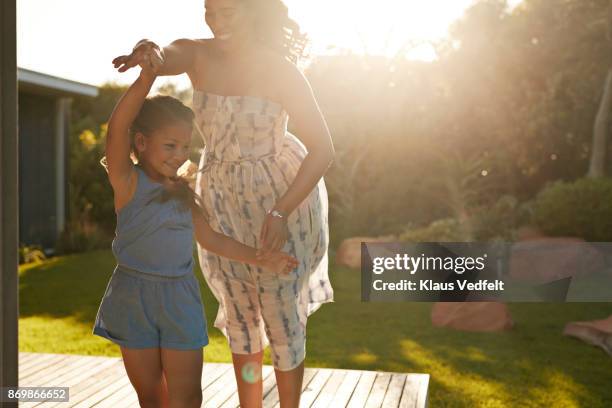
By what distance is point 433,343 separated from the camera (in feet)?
20.7

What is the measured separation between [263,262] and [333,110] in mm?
12498

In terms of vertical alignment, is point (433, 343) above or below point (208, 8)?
below

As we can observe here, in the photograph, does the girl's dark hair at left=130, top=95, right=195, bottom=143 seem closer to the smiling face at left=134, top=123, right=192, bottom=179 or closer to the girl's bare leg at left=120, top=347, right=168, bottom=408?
the smiling face at left=134, top=123, right=192, bottom=179

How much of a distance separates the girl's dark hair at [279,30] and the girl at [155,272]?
370mm

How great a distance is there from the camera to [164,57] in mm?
2123

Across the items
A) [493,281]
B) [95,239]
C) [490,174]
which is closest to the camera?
[493,281]

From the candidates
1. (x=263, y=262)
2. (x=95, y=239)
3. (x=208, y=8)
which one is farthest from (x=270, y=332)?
(x=95, y=239)

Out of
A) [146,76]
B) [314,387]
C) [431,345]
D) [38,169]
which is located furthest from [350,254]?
[146,76]

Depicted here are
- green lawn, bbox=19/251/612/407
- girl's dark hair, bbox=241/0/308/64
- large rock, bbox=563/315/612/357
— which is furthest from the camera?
large rock, bbox=563/315/612/357

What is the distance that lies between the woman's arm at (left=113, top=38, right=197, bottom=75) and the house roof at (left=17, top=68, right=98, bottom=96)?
8624 mm

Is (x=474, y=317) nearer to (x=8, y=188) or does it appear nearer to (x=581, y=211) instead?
(x=581, y=211)

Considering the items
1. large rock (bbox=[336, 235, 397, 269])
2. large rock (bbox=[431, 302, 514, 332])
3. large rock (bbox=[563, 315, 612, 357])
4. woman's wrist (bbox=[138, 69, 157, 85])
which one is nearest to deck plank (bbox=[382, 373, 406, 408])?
woman's wrist (bbox=[138, 69, 157, 85])

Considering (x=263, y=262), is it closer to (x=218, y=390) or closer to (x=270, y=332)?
(x=270, y=332)

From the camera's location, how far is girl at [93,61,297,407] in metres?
2.10
